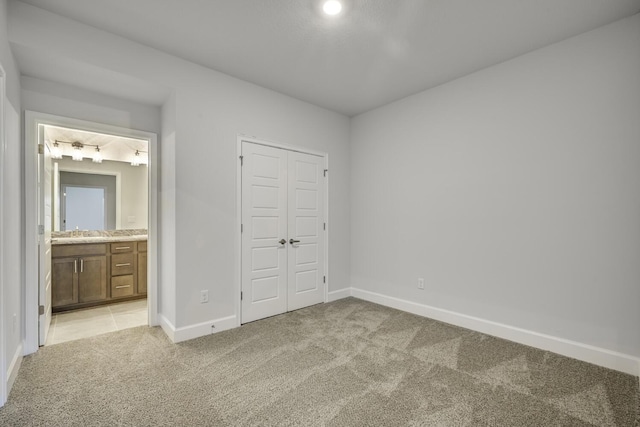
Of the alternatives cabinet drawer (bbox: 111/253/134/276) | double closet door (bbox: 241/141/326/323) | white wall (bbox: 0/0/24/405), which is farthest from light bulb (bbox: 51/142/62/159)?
double closet door (bbox: 241/141/326/323)

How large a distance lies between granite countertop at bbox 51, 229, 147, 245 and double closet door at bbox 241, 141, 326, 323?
2.09m

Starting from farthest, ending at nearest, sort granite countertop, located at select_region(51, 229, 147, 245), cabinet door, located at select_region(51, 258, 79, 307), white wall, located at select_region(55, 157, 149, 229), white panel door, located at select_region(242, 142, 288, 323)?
white wall, located at select_region(55, 157, 149, 229), granite countertop, located at select_region(51, 229, 147, 245), cabinet door, located at select_region(51, 258, 79, 307), white panel door, located at select_region(242, 142, 288, 323)

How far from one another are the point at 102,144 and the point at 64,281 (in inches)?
80.7

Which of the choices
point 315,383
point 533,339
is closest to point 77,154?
point 315,383

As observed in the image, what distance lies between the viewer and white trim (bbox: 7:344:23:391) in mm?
2104

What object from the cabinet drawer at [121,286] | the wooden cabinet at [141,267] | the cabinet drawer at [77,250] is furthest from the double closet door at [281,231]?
the cabinet drawer at [77,250]

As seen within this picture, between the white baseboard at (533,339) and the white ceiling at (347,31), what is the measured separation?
105 inches

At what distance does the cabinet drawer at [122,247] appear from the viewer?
4.23 metres

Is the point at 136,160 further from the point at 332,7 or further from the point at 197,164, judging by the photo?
the point at 332,7

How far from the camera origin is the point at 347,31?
2531mm

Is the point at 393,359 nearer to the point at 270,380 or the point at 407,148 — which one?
the point at 270,380

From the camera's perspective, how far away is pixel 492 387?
215 cm

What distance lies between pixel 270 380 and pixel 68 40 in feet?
10.2

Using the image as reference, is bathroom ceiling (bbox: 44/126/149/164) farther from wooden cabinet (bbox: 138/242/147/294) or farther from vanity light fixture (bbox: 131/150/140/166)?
wooden cabinet (bbox: 138/242/147/294)
